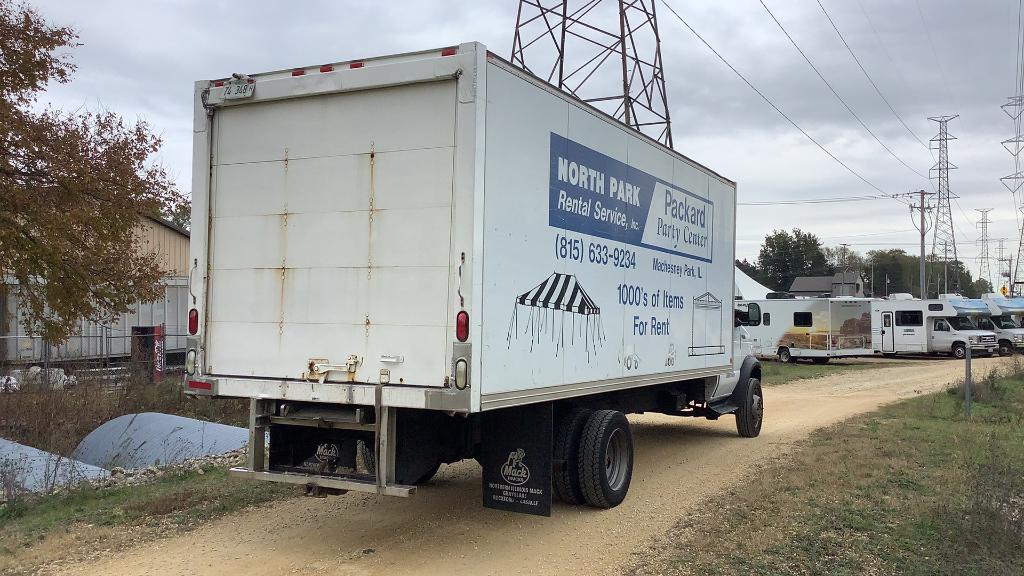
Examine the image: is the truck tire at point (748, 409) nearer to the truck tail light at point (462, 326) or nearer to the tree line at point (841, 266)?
the truck tail light at point (462, 326)

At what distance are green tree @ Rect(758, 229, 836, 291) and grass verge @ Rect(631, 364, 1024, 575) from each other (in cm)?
9675

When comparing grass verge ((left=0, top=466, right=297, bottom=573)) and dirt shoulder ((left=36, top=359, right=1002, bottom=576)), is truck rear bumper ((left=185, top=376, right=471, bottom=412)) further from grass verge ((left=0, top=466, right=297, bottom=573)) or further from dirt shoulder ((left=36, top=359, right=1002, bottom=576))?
grass verge ((left=0, top=466, right=297, bottom=573))

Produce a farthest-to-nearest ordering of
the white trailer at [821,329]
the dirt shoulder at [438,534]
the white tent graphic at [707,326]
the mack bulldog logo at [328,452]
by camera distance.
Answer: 1. the white trailer at [821,329]
2. the white tent graphic at [707,326]
3. the mack bulldog logo at [328,452]
4. the dirt shoulder at [438,534]

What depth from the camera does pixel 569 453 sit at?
7410 millimetres

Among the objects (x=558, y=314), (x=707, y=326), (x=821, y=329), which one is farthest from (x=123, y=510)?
(x=821, y=329)

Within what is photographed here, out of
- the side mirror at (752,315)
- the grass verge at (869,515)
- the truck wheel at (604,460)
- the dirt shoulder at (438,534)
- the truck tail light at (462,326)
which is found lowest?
the dirt shoulder at (438,534)

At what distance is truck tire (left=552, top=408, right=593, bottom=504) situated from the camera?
7.35m

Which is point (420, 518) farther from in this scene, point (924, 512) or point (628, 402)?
point (924, 512)

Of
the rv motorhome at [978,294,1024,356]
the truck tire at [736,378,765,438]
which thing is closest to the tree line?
the rv motorhome at [978,294,1024,356]

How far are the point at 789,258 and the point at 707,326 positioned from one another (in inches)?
3958

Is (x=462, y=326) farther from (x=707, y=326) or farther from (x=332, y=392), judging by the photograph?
(x=707, y=326)

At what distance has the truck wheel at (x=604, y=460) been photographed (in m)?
7.41

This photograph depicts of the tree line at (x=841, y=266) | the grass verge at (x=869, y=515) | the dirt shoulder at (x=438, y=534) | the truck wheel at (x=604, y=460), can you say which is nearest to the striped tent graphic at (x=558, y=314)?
the truck wheel at (x=604, y=460)

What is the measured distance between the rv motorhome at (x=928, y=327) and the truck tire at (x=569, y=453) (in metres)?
31.8
